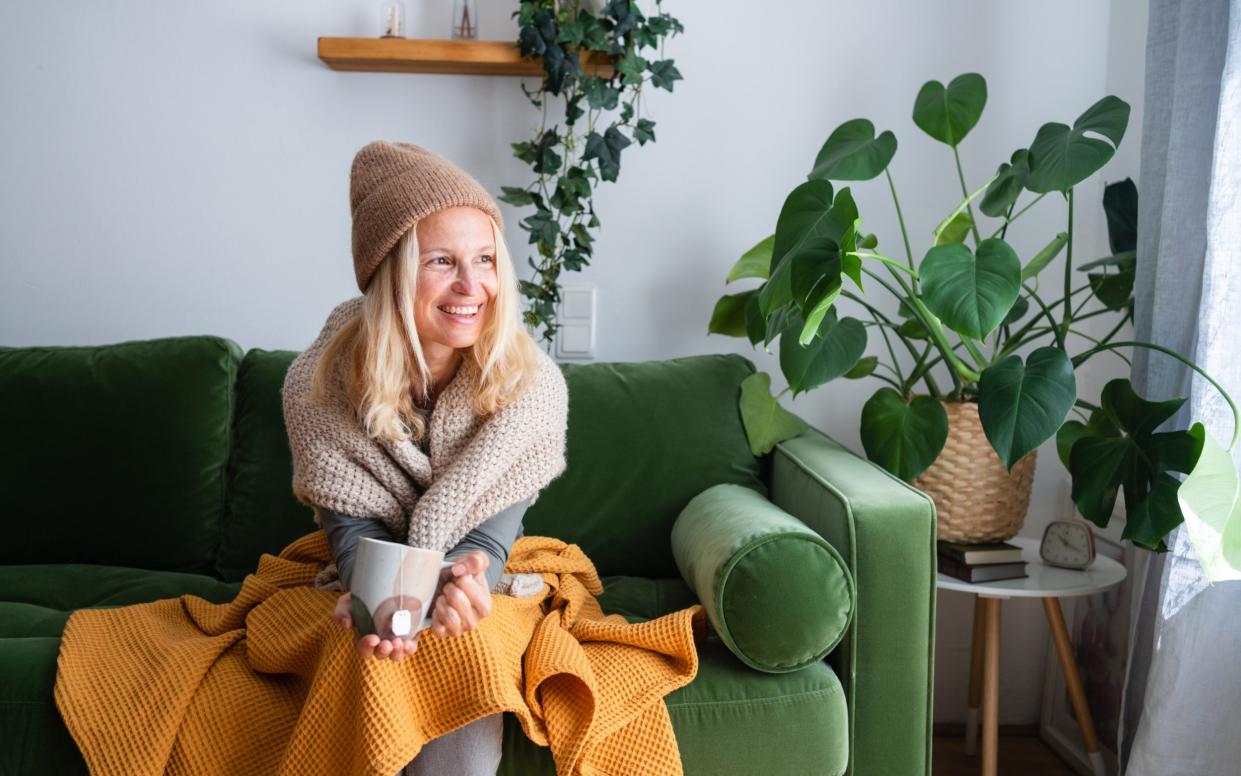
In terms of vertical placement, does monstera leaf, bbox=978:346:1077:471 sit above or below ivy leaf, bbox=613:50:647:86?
below

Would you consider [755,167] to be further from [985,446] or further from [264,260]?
[264,260]

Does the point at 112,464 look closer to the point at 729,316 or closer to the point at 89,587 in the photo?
the point at 89,587

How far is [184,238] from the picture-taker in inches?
86.4

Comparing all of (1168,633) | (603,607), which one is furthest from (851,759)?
(1168,633)

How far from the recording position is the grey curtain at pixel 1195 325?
151cm

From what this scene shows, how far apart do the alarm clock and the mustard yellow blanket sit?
803 mm

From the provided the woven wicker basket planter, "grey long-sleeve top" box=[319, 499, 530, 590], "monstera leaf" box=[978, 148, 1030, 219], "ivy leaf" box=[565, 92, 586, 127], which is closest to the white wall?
"ivy leaf" box=[565, 92, 586, 127]

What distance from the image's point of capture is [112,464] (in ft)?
6.11

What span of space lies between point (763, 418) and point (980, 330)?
59 cm

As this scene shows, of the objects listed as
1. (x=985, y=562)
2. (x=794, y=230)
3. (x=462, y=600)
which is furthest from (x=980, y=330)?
(x=462, y=600)

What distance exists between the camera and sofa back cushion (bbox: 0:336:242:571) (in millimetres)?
1854

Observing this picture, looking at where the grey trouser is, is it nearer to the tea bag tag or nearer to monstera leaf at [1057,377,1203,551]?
the tea bag tag

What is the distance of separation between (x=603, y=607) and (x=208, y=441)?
0.83 m

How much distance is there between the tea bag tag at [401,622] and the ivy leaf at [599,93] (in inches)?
49.7
